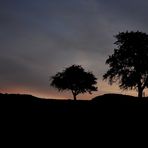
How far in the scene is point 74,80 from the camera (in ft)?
315

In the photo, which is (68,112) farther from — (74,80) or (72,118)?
(74,80)

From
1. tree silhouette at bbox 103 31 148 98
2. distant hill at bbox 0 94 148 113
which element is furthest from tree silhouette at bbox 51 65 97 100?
distant hill at bbox 0 94 148 113

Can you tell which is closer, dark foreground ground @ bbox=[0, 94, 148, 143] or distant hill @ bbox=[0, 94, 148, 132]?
dark foreground ground @ bbox=[0, 94, 148, 143]

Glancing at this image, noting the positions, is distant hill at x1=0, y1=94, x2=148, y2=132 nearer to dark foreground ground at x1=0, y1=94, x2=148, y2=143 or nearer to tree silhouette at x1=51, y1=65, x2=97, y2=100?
dark foreground ground at x1=0, y1=94, x2=148, y2=143

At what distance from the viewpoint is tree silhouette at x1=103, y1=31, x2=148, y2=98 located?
69.1 meters

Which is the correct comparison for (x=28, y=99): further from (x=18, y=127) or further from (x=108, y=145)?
(x=108, y=145)

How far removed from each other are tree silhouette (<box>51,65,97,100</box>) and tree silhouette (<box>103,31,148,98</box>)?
2582 cm

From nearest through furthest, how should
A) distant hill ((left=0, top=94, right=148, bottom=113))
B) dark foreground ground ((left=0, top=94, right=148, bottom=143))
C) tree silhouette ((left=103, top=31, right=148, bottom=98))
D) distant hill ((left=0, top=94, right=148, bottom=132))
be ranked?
dark foreground ground ((left=0, top=94, right=148, bottom=143)) < distant hill ((left=0, top=94, right=148, bottom=132)) < distant hill ((left=0, top=94, right=148, bottom=113)) < tree silhouette ((left=103, top=31, right=148, bottom=98))

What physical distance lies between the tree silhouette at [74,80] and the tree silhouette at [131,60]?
25.8 m

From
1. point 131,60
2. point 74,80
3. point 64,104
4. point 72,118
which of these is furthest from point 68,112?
point 74,80

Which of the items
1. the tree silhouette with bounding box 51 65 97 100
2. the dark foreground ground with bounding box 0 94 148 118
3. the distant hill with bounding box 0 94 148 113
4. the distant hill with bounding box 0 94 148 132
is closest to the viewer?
the distant hill with bounding box 0 94 148 132

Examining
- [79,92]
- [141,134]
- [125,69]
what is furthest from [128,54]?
[141,134]

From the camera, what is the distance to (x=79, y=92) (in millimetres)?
96250

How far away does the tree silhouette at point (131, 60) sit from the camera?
6912 centimetres
